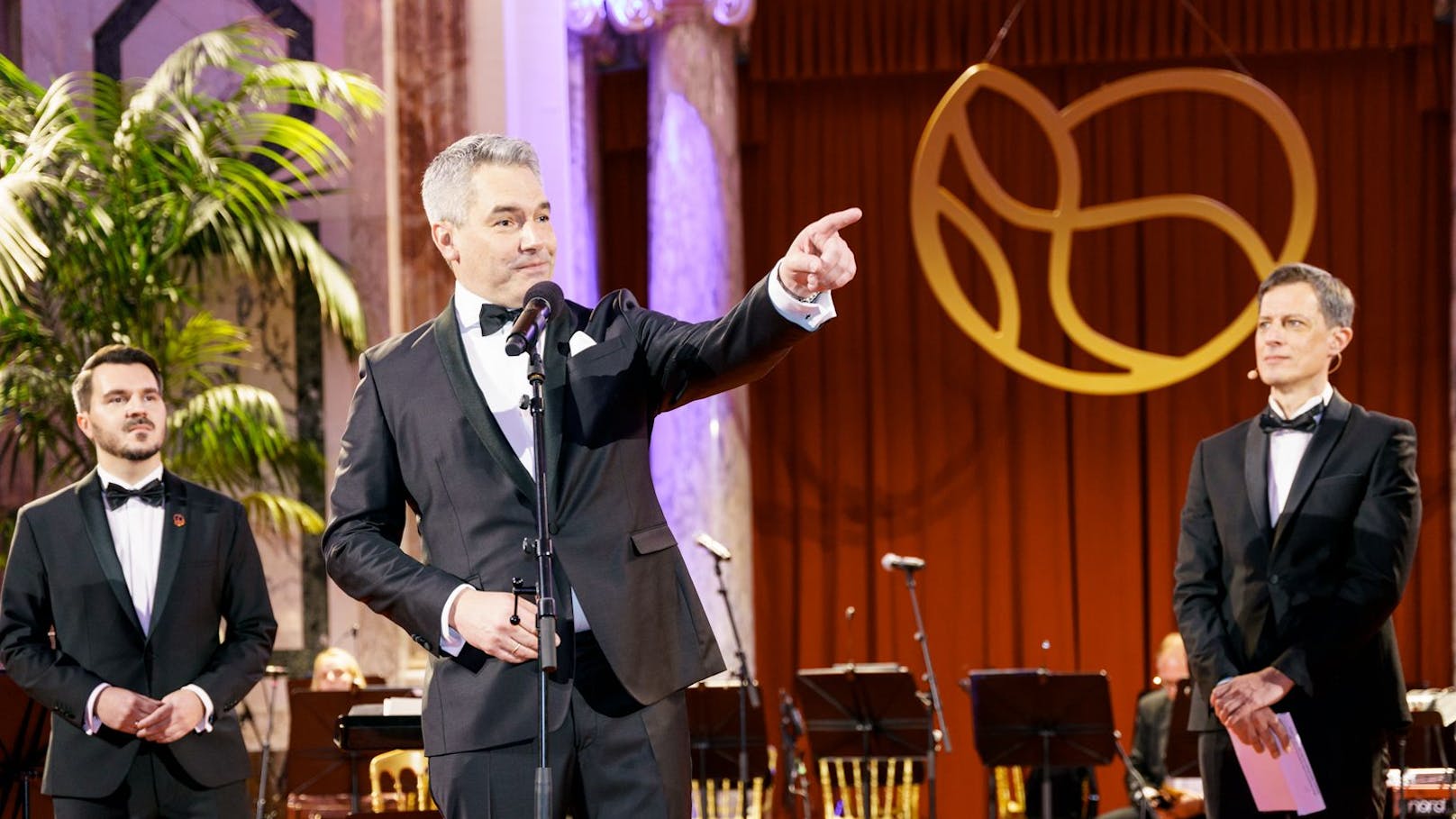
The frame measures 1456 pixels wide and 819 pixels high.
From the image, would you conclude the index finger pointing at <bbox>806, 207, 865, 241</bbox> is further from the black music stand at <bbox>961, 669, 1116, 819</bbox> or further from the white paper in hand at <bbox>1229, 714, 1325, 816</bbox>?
the black music stand at <bbox>961, 669, 1116, 819</bbox>

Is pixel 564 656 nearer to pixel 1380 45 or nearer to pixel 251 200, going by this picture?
pixel 251 200

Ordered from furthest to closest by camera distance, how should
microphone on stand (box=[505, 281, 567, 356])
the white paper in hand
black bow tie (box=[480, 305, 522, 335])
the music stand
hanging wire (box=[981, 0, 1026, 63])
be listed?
hanging wire (box=[981, 0, 1026, 63]) < the music stand < the white paper in hand < black bow tie (box=[480, 305, 522, 335]) < microphone on stand (box=[505, 281, 567, 356])

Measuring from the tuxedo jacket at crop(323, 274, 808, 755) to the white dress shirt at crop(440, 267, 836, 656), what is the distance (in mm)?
19

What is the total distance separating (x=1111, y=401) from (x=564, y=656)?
8363mm

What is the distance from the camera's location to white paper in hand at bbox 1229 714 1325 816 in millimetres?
3820

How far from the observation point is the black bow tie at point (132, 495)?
4.55 m

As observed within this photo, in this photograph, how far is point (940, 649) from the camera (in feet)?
34.5

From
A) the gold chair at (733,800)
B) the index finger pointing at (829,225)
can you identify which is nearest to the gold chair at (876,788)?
the gold chair at (733,800)

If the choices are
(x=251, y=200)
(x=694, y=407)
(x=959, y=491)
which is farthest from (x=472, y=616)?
(x=959, y=491)

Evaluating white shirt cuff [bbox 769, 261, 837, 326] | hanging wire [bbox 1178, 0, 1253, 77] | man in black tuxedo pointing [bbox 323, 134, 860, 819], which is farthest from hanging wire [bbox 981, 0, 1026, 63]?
white shirt cuff [bbox 769, 261, 837, 326]

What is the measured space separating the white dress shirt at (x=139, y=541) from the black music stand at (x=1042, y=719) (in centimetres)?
399

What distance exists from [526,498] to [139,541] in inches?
93.0

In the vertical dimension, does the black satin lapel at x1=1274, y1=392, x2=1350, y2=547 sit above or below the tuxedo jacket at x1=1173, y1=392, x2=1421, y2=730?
above

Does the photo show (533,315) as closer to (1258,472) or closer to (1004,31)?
(1258,472)
